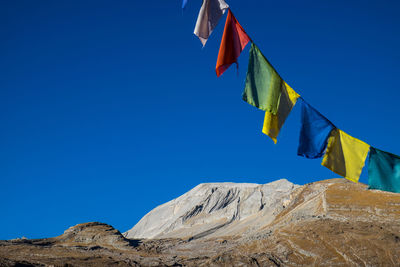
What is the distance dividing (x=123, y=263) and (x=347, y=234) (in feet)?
73.6

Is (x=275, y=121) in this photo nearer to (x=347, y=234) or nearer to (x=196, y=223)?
(x=347, y=234)

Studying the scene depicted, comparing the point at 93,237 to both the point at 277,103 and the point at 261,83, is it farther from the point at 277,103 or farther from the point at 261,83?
the point at 261,83

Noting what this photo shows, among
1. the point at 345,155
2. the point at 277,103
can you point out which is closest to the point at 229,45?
the point at 277,103

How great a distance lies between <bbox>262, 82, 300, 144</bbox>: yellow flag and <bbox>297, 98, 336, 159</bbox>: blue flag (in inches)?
12.9

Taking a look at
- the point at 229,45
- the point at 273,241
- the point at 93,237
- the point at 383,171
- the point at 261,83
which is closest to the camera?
the point at 383,171

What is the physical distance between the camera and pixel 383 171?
7.60 metres

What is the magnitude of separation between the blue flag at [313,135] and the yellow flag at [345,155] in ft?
0.41

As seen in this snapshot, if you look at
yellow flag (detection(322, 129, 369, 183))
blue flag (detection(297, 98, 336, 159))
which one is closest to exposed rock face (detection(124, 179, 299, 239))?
yellow flag (detection(322, 129, 369, 183))

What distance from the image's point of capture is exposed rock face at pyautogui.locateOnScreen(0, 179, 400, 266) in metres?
38.0

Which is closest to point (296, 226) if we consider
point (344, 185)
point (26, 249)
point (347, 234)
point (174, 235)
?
point (347, 234)

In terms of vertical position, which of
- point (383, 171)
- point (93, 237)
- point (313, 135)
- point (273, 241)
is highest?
point (93, 237)

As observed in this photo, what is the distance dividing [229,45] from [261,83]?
0.98 m

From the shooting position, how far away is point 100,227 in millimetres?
64500

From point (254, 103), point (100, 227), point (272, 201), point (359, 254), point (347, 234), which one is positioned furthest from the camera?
point (272, 201)
